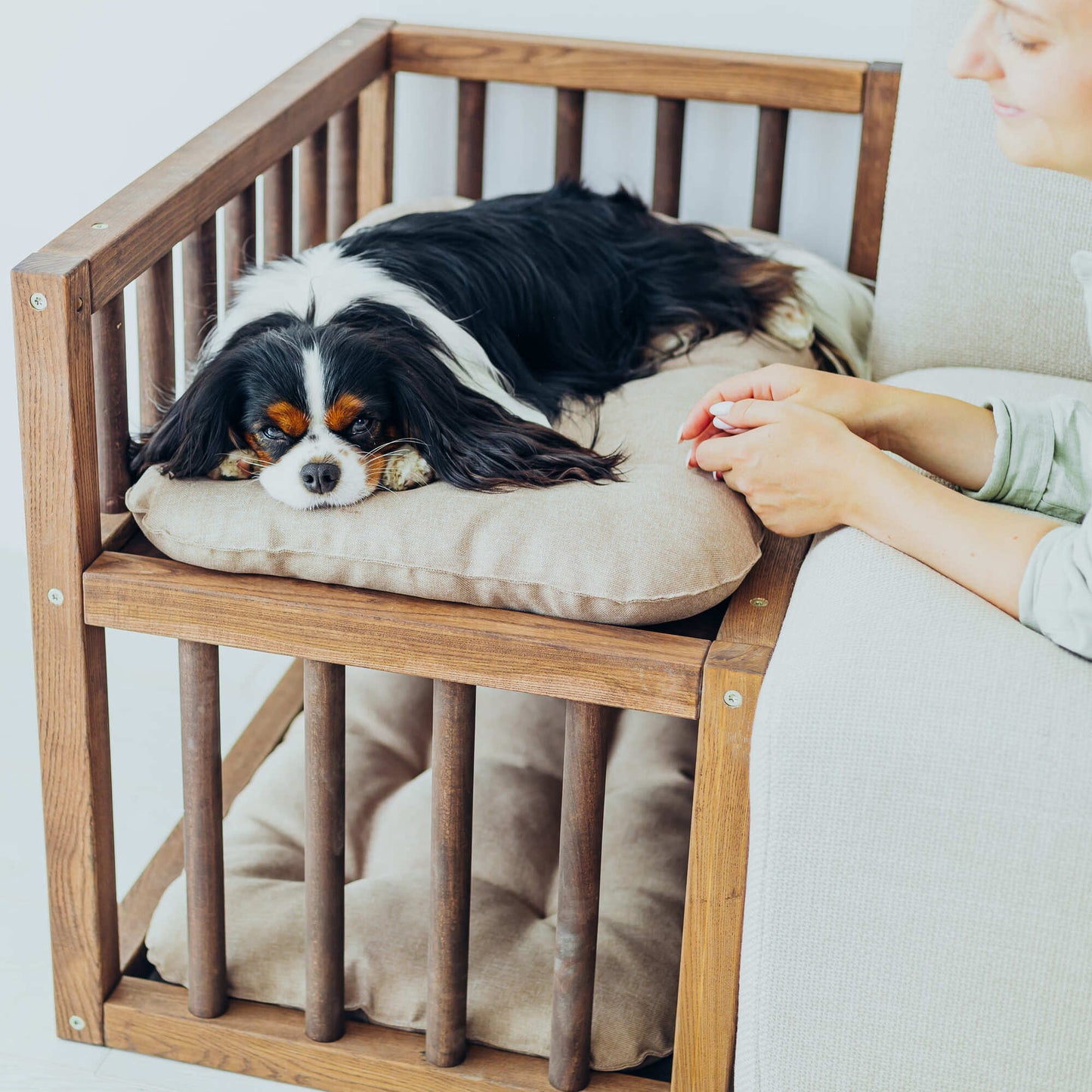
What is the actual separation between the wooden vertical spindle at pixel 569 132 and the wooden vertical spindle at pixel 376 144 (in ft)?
0.82

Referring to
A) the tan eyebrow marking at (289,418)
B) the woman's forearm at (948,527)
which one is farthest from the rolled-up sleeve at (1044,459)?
the tan eyebrow marking at (289,418)

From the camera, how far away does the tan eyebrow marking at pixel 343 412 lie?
3.79 ft

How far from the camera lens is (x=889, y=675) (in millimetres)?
906

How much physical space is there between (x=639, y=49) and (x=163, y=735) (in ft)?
3.80

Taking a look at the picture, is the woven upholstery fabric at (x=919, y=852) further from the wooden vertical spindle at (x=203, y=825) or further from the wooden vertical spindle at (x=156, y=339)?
the wooden vertical spindle at (x=156, y=339)

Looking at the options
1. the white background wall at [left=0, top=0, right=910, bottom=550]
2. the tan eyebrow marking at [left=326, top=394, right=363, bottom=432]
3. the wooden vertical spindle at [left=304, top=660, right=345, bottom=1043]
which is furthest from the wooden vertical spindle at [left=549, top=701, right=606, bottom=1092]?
the white background wall at [left=0, top=0, right=910, bottom=550]

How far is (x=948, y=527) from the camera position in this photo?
0.99 metres

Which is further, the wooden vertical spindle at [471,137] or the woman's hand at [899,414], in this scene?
the wooden vertical spindle at [471,137]

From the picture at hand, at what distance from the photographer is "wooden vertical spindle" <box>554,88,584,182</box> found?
1.91 m

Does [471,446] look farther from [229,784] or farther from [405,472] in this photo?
[229,784]

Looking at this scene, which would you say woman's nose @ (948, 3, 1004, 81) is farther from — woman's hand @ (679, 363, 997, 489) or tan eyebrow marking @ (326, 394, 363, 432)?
tan eyebrow marking @ (326, 394, 363, 432)

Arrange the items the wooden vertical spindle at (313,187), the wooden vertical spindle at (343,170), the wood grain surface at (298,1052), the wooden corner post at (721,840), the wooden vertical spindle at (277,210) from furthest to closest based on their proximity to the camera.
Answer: the wooden vertical spindle at (343,170), the wooden vertical spindle at (313,187), the wooden vertical spindle at (277,210), the wood grain surface at (298,1052), the wooden corner post at (721,840)

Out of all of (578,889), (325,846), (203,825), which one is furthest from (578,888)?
(203,825)

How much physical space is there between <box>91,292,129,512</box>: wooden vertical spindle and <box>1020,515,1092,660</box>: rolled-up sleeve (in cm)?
77
